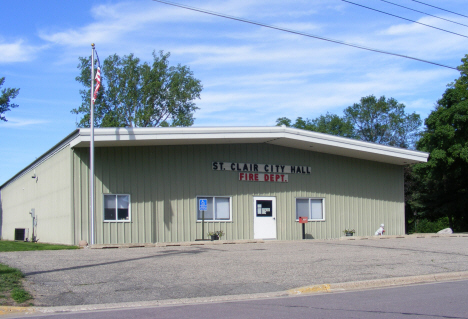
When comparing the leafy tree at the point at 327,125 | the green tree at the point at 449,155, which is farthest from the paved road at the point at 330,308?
the leafy tree at the point at 327,125

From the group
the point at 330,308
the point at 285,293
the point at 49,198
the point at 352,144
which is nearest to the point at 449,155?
the point at 352,144

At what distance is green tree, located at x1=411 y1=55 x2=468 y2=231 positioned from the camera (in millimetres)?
34438

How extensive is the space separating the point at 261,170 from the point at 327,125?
47.6 meters

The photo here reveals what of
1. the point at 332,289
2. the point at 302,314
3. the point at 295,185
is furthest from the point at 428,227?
the point at 302,314

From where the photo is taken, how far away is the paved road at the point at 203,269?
30.9 ft

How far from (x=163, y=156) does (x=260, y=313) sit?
14.9 metres

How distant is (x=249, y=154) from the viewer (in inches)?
926

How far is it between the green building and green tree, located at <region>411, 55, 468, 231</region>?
9.29 metres

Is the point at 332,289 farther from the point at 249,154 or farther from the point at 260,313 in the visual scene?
the point at 249,154

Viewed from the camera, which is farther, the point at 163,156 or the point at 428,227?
the point at 428,227

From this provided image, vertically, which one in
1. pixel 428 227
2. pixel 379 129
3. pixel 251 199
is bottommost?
pixel 428 227

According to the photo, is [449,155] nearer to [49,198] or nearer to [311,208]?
[311,208]

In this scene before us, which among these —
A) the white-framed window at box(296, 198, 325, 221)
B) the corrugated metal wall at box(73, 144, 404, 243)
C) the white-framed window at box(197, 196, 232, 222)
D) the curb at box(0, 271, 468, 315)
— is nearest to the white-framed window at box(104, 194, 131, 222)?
the corrugated metal wall at box(73, 144, 404, 243)

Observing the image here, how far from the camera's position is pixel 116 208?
819 inches
